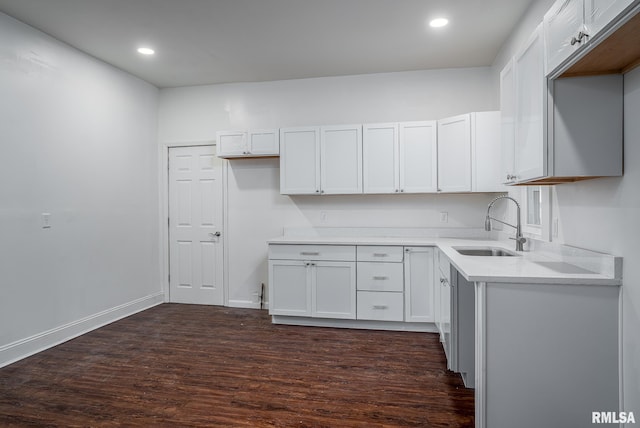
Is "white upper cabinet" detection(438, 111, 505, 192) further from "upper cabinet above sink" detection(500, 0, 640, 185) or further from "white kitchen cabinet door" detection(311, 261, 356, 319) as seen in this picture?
"upper cabinet above sink" detection(500, 0, 640, 185)

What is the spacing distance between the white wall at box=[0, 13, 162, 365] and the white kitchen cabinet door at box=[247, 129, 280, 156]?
1.44 meters

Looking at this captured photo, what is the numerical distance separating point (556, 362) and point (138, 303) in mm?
4222

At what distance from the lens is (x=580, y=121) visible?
1687mm

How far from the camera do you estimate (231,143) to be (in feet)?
13.6

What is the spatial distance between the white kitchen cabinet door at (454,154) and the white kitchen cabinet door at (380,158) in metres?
0.45

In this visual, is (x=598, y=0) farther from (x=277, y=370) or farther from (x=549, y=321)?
(x=277, y=370)

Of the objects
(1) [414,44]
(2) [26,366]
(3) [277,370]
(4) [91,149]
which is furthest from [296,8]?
(2) [26,366]

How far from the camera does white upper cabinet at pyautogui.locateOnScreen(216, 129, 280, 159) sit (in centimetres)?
405

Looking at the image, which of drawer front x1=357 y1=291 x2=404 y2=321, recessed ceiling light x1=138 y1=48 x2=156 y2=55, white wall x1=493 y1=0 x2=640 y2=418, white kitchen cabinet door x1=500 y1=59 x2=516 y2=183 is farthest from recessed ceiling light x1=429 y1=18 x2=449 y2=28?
recessed ceiling light x1=138 y1=48 x2=156 y2=55

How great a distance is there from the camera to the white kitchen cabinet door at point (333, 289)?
3604mm

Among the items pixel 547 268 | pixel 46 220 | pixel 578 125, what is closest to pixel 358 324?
pixel 547 268

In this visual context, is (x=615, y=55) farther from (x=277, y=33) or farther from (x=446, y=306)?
(x=277, y=33)

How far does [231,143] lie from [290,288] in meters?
1.82

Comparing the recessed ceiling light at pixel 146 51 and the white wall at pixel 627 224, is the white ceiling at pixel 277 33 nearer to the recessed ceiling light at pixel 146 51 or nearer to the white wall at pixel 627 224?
the recessed ceiling light at pixel 146 51
